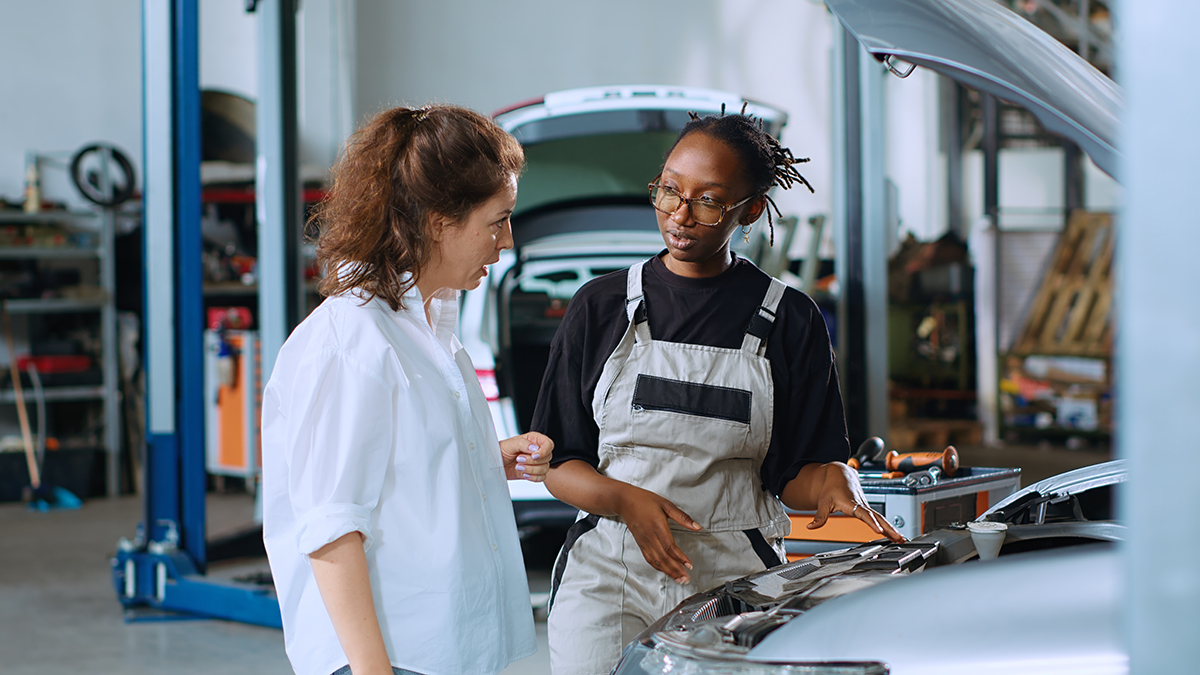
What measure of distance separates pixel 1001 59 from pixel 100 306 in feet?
22.1

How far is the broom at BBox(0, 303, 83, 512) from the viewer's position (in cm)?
636

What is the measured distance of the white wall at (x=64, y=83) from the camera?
705 centimetres

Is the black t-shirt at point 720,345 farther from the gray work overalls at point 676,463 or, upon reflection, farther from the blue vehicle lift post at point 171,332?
the blue vehicle lift post at point 171,332

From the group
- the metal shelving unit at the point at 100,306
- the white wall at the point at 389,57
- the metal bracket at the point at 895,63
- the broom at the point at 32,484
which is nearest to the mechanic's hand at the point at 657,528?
the metal bracket at the point at 895,63

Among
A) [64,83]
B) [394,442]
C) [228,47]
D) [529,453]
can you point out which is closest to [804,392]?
[529,453]

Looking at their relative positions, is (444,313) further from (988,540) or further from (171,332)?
(171,332)

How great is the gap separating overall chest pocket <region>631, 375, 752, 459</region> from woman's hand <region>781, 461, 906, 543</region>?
4.3 inches

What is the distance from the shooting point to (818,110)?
27.6 ft

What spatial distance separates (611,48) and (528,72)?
0.67 m

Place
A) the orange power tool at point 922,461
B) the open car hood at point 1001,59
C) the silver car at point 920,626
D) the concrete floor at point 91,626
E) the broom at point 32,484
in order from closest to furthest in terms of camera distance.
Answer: the silver car at point 920,626 < the open car hood at point 1001,59 < the orange power tool at point 922,461 < the concrete floor at point 91,626 < the broom at point 32,484

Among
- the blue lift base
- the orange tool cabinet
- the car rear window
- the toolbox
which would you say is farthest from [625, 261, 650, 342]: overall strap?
the orange tool cabinet

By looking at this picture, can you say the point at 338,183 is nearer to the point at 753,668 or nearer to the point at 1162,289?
the point at 753,668

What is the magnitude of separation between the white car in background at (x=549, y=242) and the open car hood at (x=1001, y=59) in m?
2.46

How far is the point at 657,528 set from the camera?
1.45 m
